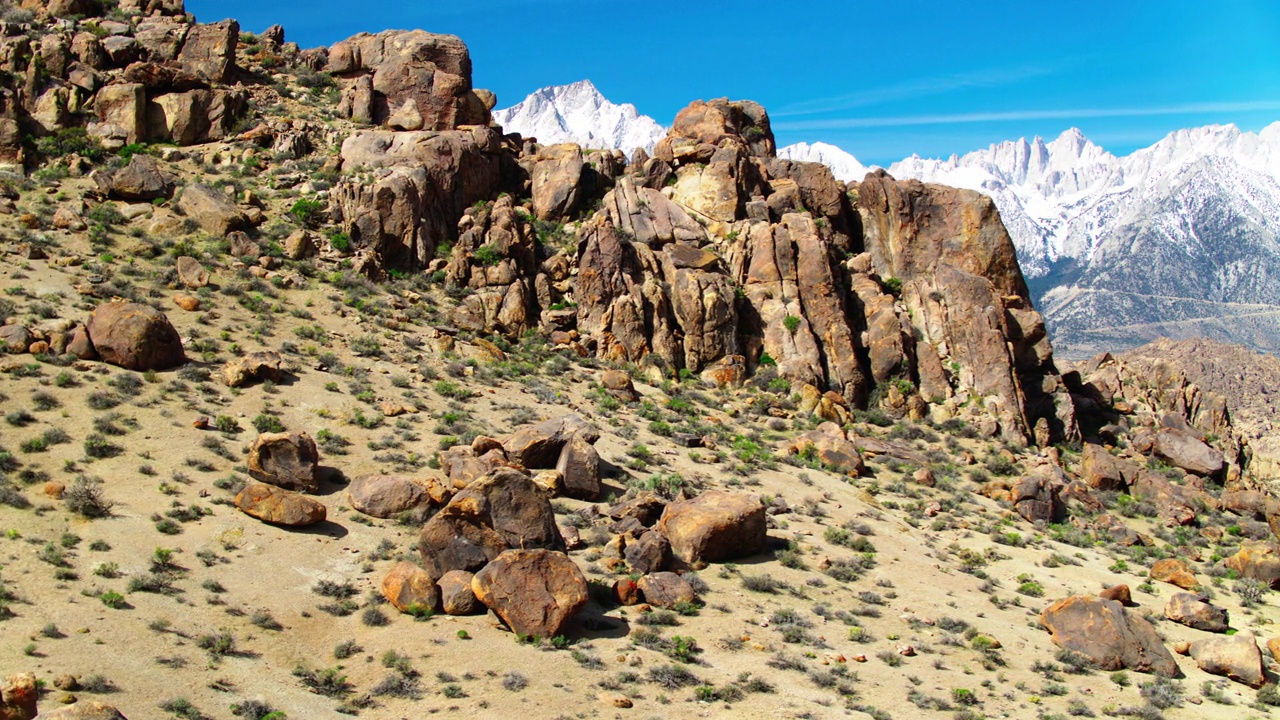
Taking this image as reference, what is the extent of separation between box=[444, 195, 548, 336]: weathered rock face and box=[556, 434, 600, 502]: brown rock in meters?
16.7

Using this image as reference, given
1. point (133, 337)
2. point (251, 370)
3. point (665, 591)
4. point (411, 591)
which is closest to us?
point (411, 591)

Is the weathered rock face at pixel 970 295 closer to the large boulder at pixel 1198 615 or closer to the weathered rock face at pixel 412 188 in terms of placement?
the large boulder at pixel 1198 615

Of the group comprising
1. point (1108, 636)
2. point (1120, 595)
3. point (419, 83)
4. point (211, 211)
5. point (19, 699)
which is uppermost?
point (419, 83)

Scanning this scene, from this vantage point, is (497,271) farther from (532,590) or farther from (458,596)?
(532,590)

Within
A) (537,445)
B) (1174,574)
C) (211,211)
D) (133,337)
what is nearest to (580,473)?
(537,445)

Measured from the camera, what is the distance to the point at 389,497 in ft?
76.3

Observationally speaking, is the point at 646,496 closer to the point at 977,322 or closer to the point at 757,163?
the point at 977,322

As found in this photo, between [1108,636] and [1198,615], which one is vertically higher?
[1108,636]

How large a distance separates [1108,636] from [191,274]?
3736 centimetres

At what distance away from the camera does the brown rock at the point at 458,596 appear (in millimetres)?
18848

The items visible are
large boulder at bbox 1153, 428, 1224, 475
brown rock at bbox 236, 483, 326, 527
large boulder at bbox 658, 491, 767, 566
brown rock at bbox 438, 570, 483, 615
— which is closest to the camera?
brown rock at bbox 438, 570, 483, 615

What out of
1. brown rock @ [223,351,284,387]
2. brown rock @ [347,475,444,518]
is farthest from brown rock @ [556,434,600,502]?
brown rock @ [223,351,284,387]

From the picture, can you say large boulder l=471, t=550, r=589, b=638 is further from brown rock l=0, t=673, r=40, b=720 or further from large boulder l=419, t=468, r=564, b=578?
brown rock l=0, t=673, r=40, b=720

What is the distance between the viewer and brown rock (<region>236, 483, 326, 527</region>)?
21.4m
